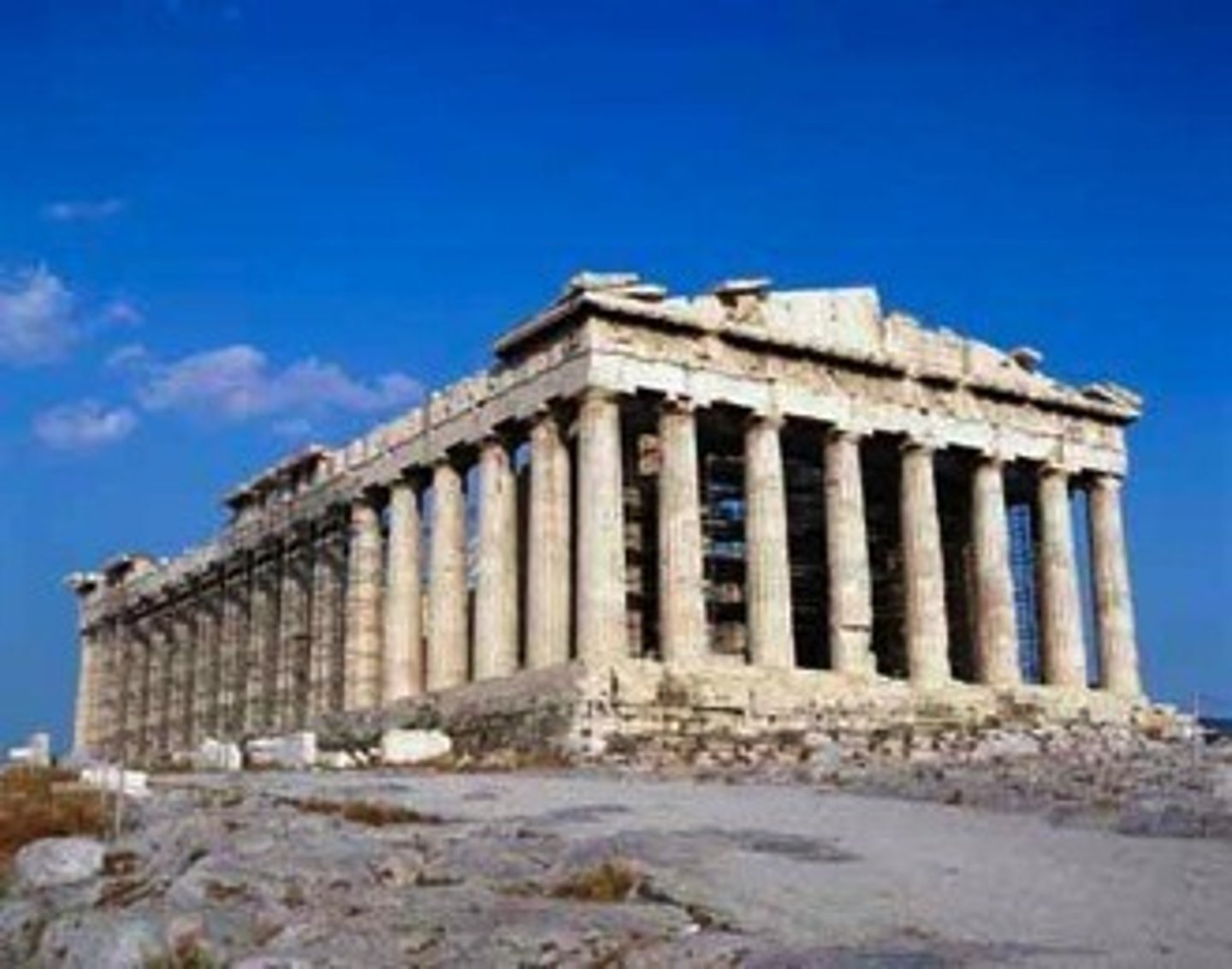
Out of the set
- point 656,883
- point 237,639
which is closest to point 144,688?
point 237,639

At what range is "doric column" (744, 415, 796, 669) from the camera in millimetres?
41688

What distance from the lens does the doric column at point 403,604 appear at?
47.3 meters

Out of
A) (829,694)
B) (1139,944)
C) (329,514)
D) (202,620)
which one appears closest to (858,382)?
(829,694)

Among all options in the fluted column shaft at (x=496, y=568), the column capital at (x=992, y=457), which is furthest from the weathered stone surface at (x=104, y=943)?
the column capital at (x=992, y=457)

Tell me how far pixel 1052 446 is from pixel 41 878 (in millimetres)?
35722

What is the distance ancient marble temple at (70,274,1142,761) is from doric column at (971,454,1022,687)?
7cm

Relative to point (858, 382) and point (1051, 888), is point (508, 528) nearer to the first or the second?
point (858, 382)

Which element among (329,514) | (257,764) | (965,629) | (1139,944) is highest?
(329,514)

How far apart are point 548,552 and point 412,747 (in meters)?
6.40

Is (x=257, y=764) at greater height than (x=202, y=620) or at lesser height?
lesser

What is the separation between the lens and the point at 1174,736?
4150 centimetres

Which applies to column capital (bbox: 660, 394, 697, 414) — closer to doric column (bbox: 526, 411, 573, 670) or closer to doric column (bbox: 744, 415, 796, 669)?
doric column (bbox: 744, 415, 796, 669)

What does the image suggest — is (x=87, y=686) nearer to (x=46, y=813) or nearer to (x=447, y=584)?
(x=447, y=584)

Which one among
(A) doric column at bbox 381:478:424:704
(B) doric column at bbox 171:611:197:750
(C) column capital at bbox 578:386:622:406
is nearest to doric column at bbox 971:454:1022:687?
(C) column capital at bbox 578:386:622:406
